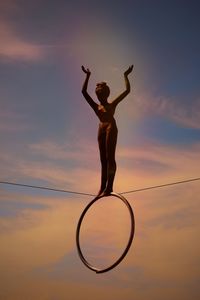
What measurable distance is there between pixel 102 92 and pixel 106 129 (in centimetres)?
122

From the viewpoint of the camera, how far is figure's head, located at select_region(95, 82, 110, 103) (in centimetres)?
1691

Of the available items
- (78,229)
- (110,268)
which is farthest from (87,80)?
(110,268)

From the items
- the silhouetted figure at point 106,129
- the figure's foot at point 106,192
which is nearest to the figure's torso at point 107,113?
the silhouetted figure at point 106,129

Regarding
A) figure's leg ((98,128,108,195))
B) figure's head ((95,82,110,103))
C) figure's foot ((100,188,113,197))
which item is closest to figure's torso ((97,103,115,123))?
figure's head ((95,82,110,103))

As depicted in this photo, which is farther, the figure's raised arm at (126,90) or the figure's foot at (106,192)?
the figure's raised arm at (126,90)

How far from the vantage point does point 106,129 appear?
16719 mm

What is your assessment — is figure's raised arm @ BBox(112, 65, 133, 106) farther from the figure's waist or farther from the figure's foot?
the figure's foot

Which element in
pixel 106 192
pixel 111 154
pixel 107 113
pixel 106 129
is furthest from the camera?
pixel 107 113

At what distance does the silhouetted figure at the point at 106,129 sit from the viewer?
16502 mm

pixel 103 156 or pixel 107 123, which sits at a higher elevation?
pixel 107 123

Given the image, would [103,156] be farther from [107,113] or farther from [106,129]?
[107,113]

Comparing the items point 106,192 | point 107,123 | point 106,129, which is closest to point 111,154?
point 106,129

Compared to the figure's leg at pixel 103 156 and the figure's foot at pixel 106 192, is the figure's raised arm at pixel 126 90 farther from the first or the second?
the figure's foot at pixel 106 192

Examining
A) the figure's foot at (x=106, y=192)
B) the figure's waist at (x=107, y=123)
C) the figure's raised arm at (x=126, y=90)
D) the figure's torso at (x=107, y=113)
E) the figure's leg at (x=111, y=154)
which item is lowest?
the figure's foot at (x=106, y=192)
